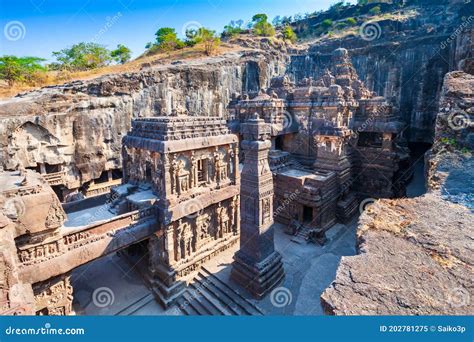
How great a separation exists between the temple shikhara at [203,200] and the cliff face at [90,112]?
364 mm

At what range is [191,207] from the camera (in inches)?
407

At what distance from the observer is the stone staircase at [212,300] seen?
8898 millimetres

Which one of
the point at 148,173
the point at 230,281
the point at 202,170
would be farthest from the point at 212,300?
the point at 148,173

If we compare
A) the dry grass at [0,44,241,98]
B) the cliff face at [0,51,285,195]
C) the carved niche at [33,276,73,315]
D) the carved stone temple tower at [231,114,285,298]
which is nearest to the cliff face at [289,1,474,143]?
the dry grass at [0,44,241,98]

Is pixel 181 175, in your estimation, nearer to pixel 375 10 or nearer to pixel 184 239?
pixel 184 239

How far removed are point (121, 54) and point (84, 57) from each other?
22.3 feet

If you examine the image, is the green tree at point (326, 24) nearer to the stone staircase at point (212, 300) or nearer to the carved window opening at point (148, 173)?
the carved window opening at point (148, 173)

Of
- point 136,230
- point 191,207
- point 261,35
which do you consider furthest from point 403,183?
point 261,35

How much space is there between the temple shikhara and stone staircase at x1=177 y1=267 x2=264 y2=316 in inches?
2.0

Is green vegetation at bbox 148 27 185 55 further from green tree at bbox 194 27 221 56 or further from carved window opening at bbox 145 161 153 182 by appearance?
carved window opening at bbox 145 161 153 182

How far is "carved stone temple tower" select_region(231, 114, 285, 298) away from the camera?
8.39 metres

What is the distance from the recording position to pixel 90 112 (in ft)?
61.8

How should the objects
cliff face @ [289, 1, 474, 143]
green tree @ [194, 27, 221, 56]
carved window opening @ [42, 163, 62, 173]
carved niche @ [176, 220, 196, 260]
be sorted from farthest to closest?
green tree @ [194, 27, 221, 56] → cliff face @ [289, 1, 474, 143] → carved window opening @ [42, 163, 62, 173] → carved niche @ [176, 220, 196, 260]

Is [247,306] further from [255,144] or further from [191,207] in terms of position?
[255,144]
